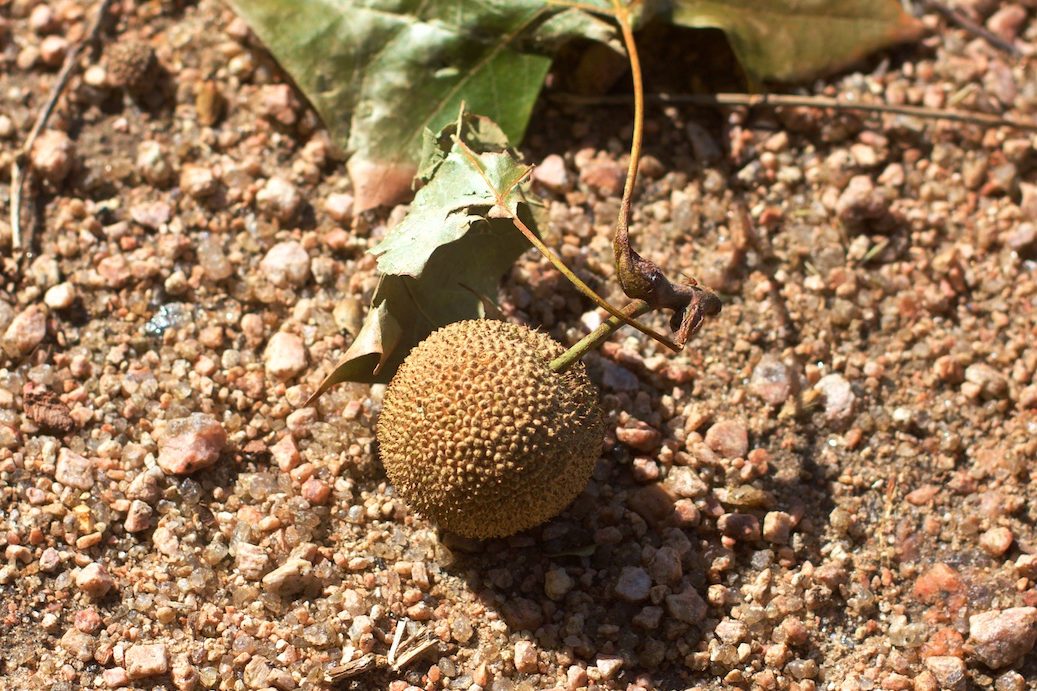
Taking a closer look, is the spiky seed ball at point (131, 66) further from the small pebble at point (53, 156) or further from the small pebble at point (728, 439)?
the small pebble at point (728, 439)

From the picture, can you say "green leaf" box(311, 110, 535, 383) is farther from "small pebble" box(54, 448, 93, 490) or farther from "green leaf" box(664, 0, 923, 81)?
"green leaf" box(664, 0, 923, 81)

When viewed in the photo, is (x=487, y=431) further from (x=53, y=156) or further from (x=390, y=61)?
(x=53, y=156)

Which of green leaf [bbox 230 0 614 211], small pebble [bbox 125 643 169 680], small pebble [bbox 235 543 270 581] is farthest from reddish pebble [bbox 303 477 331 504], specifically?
green leaf [bbox 230 0 614 211]

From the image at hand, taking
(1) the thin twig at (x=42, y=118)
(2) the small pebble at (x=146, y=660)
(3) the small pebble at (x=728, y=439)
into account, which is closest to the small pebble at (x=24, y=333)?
(1) the thin twig at (x=42, y=118)

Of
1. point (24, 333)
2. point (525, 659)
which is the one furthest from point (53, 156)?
point (525, 659)

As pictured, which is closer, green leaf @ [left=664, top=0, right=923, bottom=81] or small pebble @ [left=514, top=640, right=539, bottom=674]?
small pebble @ [left=514, top=640, right=539, bottom=674]

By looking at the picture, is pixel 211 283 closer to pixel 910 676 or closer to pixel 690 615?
pixel 690 615

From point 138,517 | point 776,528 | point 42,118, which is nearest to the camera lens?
point 138,517
